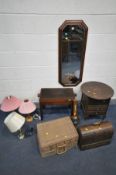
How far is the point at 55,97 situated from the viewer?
7.54 ft

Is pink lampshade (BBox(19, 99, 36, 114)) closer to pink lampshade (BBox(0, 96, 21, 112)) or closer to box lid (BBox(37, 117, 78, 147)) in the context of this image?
pink lampshade (BBox(0, 96, 21, 112))

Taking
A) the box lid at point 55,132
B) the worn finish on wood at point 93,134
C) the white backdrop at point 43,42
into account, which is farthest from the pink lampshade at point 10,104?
the worn finish on wood at point 93,134

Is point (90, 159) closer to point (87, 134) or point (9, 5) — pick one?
point (87, 134)

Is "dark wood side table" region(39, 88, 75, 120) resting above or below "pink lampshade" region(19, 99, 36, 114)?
above

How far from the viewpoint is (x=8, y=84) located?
8.16ft

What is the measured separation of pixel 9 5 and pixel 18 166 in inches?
80.0

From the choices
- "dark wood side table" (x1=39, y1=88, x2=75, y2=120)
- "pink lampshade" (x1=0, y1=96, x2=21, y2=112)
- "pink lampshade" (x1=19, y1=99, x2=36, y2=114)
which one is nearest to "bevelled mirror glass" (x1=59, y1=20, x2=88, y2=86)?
"dark wood side table" (x1=39, y1=88, x2=75, y2=120)

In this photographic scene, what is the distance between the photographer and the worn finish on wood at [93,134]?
1.87 m

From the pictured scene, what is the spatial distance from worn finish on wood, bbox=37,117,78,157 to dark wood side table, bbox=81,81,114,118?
0.47 m

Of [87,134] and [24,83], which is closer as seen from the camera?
[87,134]

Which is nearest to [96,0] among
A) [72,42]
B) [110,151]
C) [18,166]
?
[72,42]

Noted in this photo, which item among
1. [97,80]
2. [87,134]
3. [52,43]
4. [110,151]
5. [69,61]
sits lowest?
[110,151]

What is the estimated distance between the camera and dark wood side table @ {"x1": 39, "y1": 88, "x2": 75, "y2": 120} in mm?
2262

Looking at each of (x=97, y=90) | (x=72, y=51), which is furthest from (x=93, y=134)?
(x=72, y=51)
